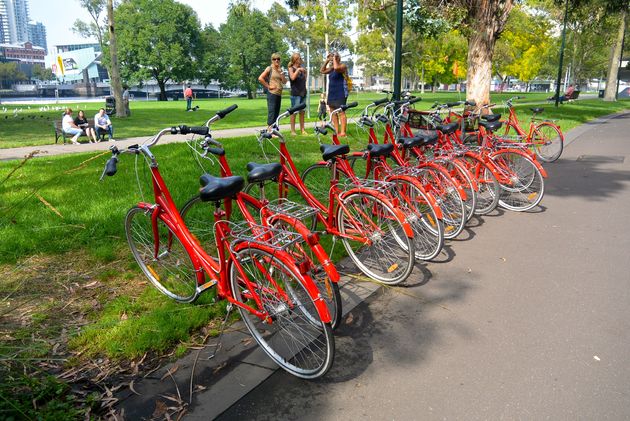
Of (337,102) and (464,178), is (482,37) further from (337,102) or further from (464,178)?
(464,178)

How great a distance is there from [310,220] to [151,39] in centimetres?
5805

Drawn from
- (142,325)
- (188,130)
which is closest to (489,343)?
(142,325)

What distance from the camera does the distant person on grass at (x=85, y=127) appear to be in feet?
44.7

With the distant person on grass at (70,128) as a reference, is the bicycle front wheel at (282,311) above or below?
below

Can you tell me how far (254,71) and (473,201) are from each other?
62.0 metres

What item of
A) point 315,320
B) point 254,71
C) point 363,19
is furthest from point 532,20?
point 315,320

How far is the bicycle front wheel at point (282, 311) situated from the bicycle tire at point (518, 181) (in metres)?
3.97

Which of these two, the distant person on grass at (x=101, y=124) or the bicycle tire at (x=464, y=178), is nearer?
the bicycle tire at (x=464, y=178)

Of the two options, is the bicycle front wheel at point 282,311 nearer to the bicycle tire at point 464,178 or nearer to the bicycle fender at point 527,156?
the bicycle tire at point 464,178

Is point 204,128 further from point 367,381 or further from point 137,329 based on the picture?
point 367,381

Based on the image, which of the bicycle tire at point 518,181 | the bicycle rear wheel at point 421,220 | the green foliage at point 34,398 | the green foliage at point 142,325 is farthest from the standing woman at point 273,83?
the green foliage at point 34,398

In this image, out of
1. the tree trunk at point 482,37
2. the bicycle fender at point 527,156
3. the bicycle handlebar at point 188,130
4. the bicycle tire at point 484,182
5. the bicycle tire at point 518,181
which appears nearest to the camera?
the bicycle handlebar at point 188,130

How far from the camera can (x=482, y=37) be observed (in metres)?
13.8

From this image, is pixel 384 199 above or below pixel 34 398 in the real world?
above
